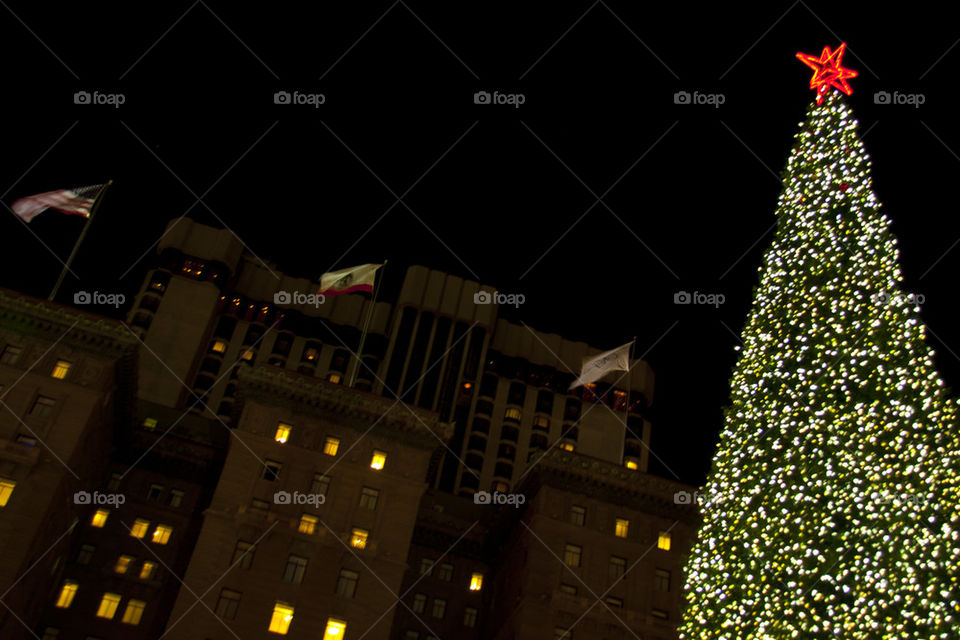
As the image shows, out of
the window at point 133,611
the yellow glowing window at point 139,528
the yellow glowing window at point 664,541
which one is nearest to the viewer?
the window at point 133,611

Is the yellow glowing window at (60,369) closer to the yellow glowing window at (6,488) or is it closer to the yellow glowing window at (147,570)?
the yellow glowing window at (6,488)

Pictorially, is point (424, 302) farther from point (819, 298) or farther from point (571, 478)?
point (819, 298)

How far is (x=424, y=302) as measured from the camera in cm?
12281

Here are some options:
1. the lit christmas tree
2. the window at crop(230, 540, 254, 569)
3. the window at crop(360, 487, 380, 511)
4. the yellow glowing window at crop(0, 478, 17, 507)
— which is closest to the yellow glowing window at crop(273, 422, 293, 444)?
the window at crop(360, 487, 380, 511)

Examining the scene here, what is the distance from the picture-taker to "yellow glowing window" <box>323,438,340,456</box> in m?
58.8

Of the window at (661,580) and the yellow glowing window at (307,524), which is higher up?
the window at (661,580)

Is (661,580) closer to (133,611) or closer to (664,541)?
(664,541)

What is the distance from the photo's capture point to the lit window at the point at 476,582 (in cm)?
6856

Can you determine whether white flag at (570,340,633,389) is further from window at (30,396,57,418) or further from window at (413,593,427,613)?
window at (30,396,57,418)

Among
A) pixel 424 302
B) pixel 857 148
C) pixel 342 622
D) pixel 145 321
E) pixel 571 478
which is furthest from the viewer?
pixel 424 302

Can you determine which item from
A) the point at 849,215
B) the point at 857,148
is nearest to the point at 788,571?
the point at 849,215

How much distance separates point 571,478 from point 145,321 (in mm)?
71525

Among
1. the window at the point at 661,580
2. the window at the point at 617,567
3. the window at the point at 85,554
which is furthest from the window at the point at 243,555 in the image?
the window at the point at 661,580

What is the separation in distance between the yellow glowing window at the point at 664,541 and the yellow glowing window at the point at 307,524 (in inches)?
951
